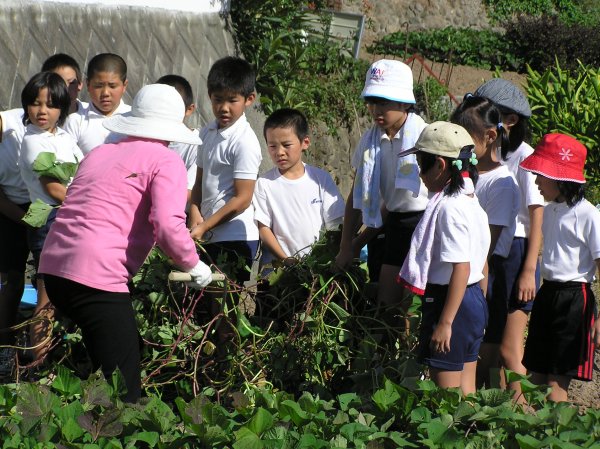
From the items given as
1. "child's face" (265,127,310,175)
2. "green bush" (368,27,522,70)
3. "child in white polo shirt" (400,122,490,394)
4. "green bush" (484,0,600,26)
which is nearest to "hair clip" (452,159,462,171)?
"child in white polo shirt" (400,122,490,394)

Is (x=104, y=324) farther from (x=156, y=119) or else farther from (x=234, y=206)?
(x=234, y=206)

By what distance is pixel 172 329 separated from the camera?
15.7ft

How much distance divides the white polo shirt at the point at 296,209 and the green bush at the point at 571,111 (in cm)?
546

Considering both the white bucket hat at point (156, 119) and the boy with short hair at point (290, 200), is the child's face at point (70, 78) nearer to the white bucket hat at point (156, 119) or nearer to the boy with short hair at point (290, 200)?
the boy with short hair at point (290, 200)

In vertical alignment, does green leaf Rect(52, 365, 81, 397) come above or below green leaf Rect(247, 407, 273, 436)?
below

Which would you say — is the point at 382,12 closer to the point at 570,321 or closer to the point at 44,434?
the point at 570,321

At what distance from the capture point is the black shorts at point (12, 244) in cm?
530

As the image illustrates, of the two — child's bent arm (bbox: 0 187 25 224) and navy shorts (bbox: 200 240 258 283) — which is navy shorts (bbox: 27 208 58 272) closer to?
child's bent arm (bbox: 0 187 25 224)

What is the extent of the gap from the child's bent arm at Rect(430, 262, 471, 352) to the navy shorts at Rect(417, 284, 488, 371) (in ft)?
0.25

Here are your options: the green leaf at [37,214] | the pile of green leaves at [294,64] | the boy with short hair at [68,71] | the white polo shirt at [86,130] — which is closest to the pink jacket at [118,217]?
the green leaf at [37,214]

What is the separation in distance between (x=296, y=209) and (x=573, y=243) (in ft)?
4.59

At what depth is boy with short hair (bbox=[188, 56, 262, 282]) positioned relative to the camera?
5.03 m

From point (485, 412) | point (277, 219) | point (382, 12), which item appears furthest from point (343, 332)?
point (382, 12)

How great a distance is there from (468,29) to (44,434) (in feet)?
56.6
